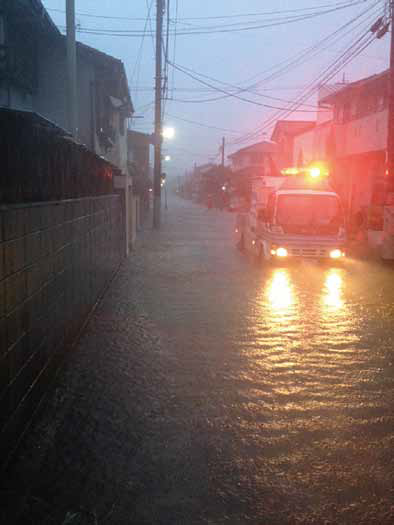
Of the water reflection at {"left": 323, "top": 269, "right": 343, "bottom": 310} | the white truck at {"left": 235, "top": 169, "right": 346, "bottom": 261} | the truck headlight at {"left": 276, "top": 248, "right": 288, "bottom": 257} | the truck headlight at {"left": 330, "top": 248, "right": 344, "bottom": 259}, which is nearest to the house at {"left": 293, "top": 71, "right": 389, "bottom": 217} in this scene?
the white truck at {"left": 235, "top": 169, "right": 346, "bottom": 261}

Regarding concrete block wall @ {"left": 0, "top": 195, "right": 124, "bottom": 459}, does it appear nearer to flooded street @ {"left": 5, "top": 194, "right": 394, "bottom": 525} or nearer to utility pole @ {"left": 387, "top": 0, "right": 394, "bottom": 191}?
flooded street @ {"left": 5, "top": 194, "right": 394, "bottom": 525}

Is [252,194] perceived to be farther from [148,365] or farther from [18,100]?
[148,365]

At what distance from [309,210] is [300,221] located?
1.42 ft

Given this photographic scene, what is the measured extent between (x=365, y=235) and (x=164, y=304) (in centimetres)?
1187

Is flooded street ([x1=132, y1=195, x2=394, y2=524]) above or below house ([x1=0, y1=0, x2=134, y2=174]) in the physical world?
below

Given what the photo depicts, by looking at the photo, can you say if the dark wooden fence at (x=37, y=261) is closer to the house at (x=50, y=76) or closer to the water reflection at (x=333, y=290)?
the water reflection at (x=333, y=290)

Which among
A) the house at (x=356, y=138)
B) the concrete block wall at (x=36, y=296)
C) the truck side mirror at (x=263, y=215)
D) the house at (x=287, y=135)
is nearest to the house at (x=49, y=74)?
the truck side mirror at (x=263, y=215)

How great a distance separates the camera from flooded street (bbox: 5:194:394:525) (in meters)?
3.58

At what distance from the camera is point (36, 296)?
4805mm

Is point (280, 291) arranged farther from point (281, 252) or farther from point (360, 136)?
point (360, 136)

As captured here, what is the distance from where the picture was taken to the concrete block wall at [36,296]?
389 cm

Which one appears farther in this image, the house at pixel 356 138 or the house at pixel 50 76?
the house at pixel 356 138

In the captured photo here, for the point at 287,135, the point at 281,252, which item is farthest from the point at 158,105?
the point at 287,135

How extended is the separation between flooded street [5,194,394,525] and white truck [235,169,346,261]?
3.90 meters
